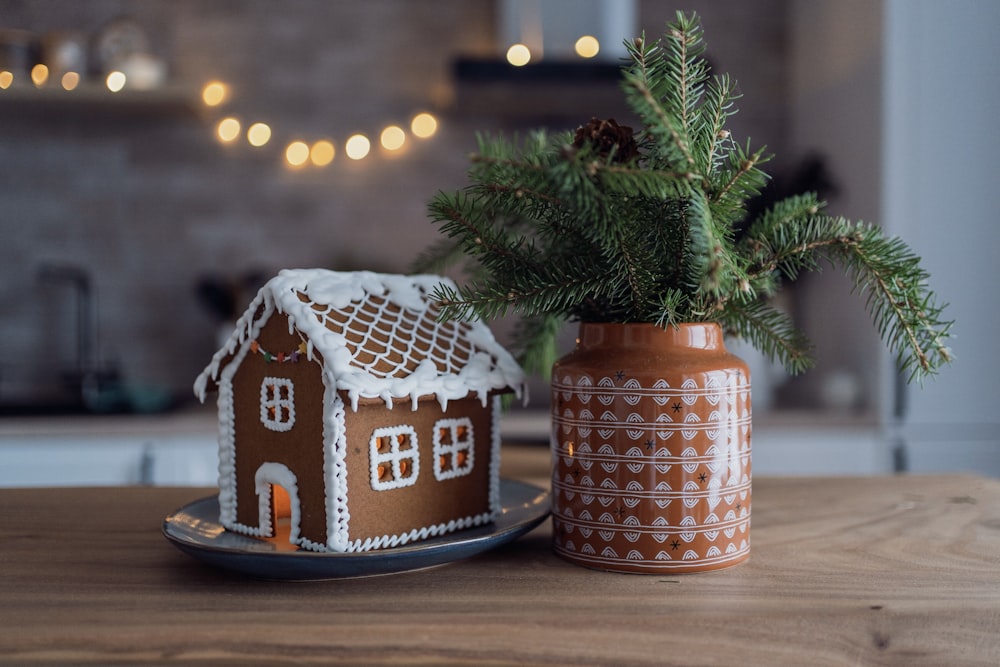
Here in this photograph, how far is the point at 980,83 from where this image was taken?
1943 millimetres

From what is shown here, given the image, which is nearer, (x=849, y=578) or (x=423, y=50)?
(x=849, y=578)

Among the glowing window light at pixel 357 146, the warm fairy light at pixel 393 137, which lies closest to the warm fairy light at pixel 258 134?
the glowing window light at pixel 357 146

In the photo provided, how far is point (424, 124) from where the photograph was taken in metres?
2.40

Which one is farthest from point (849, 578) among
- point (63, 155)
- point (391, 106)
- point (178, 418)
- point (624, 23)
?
point (63, 155)

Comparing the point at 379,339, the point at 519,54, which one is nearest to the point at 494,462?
the point at 379,339

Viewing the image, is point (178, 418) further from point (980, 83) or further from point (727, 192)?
point (980, 83)

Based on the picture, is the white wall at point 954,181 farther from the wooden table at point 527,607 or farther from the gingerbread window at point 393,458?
the gingerbread window at point 393,458

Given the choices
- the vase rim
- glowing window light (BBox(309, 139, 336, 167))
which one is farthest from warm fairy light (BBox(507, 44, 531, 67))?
the vase rim

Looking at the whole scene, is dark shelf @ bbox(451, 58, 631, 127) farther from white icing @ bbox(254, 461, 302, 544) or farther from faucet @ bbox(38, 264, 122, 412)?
white icing @ bbox(254, 461, 302, 544)

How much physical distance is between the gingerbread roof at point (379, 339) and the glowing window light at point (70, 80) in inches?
70.0

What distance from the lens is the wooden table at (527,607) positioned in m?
0.47

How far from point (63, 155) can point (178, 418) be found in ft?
3.17

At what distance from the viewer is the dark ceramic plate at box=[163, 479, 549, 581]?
56cm

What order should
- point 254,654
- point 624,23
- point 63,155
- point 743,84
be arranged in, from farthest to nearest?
point 743,84 → point 63,155 → point 624,23 → point 254,654
